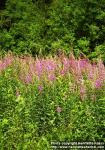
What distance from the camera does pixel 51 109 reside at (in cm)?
809

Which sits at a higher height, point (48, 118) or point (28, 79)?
point (28, 79)

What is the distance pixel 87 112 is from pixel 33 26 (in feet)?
26.8

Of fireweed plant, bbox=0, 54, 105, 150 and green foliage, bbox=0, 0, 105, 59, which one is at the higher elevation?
fireweed plant, bbox=0, 54, 105, 150

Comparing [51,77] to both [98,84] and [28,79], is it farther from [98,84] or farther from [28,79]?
[98,84]

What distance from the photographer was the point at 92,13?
15.0m

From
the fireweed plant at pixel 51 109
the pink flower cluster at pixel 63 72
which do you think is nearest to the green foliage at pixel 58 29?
the pink flower cluster at pixel 63 72

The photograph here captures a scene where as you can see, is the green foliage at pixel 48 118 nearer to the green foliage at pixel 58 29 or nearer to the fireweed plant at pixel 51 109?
the fireweed plant at pixel 51 109

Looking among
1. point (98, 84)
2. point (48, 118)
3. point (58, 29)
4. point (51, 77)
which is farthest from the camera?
point (58, 29)

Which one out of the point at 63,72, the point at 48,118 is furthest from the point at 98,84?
the point at 63,72

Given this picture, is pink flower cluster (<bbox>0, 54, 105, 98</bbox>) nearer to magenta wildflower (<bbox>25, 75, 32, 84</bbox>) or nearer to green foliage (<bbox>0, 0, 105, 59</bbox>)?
magenta wildflower (<bbox>25, 75, 32, 84</bbox>)

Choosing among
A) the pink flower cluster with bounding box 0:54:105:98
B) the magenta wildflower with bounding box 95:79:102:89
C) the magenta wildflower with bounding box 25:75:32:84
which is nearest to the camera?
the magenta wildflower with bounding box 95:79:102:89

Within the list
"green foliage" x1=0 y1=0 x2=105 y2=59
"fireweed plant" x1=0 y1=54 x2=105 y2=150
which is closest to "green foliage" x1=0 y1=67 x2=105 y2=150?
"fireweed plant" x1=0 y1=54 x2=105 y2=150

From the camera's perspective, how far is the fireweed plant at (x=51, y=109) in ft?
25.0

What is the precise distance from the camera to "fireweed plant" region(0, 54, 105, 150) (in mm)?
7633
